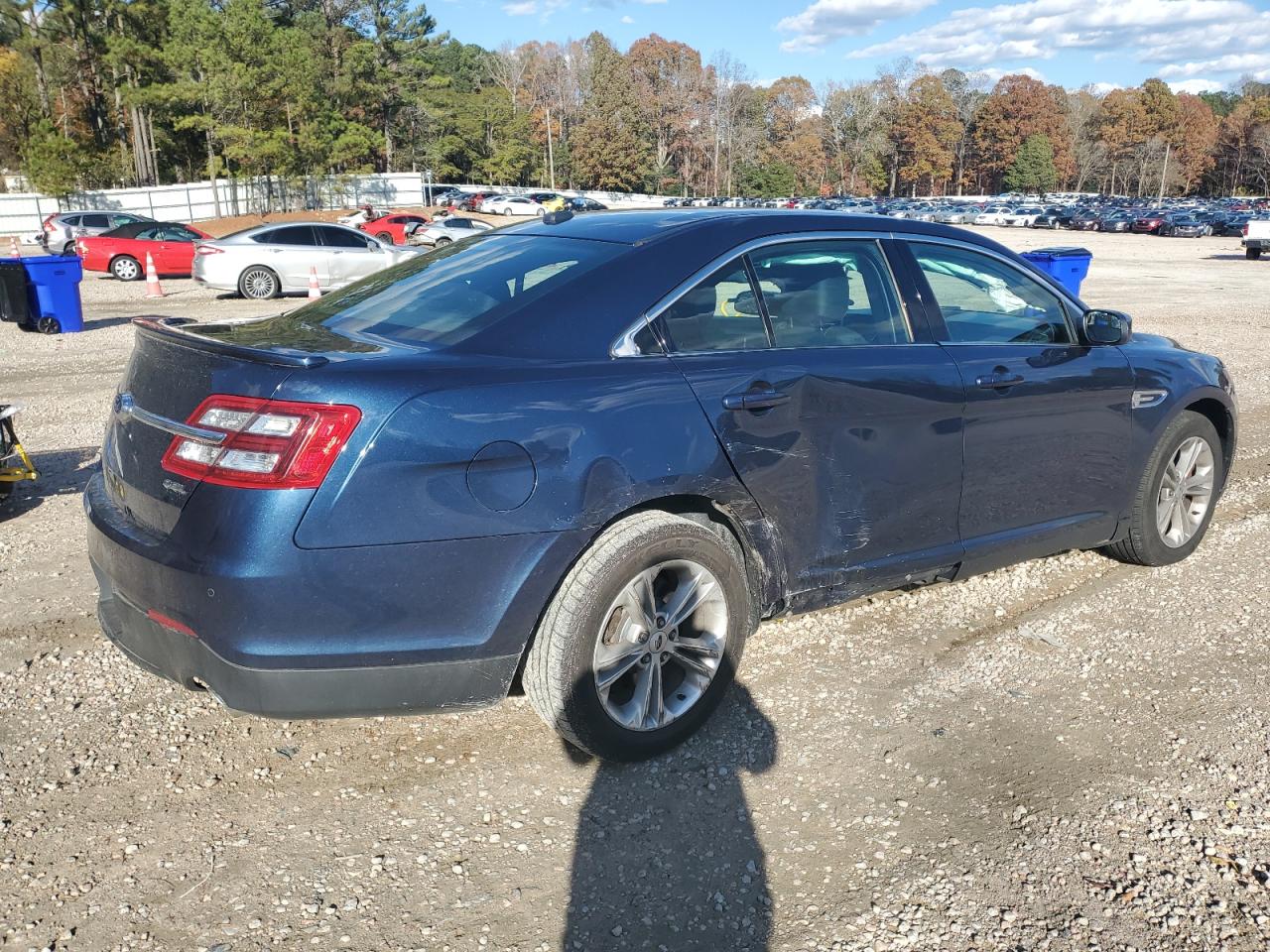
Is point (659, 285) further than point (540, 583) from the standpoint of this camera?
Yes

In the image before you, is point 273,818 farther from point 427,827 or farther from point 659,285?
point 659,285

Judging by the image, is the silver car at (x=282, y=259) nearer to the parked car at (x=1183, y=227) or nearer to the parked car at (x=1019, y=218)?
the parked car at (x=1183, y=227)

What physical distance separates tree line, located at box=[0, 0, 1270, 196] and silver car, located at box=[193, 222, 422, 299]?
1249 inches

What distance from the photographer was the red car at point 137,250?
2247cm

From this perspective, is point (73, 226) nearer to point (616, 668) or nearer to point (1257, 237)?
point (616, 668)

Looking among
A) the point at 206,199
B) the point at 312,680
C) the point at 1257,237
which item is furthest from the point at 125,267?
the point at 1257,237

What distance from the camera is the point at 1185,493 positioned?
5.14 meters

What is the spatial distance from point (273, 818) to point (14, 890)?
66 centimetres

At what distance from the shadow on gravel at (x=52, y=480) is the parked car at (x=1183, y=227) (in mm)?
64004

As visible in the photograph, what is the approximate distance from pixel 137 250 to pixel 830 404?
22647 millimetres

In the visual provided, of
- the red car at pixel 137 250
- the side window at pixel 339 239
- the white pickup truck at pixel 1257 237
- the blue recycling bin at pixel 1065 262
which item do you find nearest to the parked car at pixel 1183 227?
the white pickup truck at pixel 1257 237

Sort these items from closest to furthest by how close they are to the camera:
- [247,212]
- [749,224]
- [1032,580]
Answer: [749,224] < [1032,580] < [247,212]

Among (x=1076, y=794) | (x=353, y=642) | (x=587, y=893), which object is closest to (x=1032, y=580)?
(x=1076, y=794)

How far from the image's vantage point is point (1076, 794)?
3225mm
